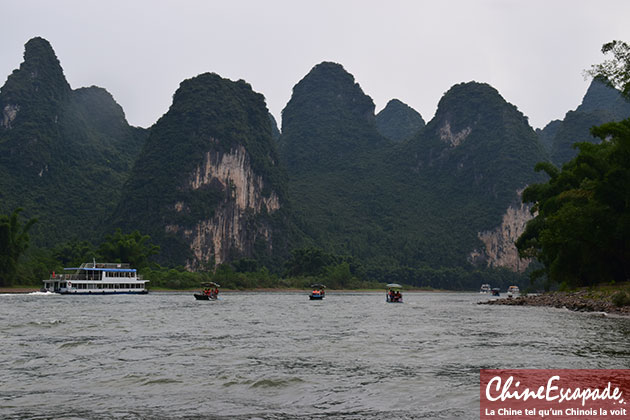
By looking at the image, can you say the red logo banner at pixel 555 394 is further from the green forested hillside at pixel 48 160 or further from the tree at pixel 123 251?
the green forested hillside at pixel 48 160

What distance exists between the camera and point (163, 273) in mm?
108500

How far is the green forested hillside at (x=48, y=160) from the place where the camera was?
522 ft

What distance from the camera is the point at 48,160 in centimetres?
17262

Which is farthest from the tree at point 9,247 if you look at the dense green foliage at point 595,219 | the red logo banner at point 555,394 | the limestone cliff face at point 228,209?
the red logo banner at point 555,394

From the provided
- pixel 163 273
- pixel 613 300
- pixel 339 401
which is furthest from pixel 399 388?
pixel 163 273

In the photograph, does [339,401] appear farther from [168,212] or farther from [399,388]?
[168,212]

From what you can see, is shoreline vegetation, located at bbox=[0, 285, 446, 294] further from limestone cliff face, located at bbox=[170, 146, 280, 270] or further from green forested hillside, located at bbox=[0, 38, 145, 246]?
green forested hillside, located at bbox=[0, 38, 145, 246]

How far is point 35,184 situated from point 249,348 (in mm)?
166372

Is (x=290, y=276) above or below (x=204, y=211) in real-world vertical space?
below

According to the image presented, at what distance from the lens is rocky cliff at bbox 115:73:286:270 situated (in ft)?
531

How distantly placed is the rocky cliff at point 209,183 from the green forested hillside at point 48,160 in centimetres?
1530

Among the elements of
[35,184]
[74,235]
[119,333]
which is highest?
[35,184]

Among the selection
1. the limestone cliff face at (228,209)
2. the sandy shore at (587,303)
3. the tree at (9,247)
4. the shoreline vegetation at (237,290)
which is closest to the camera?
the sandy shore at (587,303)

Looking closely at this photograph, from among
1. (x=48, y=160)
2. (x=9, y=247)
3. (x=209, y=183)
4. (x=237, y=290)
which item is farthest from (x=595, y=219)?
(x=48, y=160)
